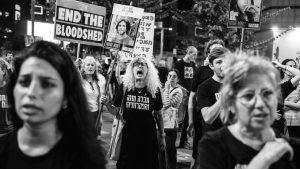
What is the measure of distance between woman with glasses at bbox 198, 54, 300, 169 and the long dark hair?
1.95ft

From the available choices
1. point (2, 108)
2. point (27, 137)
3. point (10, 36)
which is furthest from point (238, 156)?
point (10, 36)

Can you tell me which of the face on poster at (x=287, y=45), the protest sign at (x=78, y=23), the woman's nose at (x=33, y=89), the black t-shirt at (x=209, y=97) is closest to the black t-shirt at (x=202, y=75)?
the black t-shirt at (x=209, y=97)

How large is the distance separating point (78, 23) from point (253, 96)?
23.9 feet

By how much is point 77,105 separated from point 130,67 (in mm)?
4131

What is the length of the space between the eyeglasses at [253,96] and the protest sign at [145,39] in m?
8.25

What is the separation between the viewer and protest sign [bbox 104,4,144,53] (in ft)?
28.7

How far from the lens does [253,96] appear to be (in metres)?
2.26

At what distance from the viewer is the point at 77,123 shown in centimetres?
236

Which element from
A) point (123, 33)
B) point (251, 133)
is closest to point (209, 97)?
point (251, 133)

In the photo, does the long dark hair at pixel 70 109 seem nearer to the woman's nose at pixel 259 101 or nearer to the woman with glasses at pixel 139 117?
the woman's nose at pixel 259 101

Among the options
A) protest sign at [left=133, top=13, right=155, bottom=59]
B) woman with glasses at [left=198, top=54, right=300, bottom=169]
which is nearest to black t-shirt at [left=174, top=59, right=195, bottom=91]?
protest sign at [left=133, top=13, right=155, bottom=59]

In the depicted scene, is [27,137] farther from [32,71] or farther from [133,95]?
[133,95]

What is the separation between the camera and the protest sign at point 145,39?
35.1 ft

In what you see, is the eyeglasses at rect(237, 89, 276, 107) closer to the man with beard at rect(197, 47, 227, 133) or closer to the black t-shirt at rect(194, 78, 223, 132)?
the man with beard at rect(197, 47, 227, 133)
